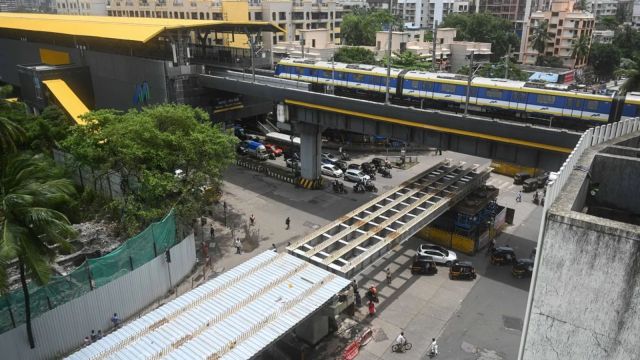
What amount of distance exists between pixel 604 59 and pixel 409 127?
3352 inches

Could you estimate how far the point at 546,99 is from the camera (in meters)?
31.6

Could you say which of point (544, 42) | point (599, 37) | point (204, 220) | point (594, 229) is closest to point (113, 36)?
point (204, 220)

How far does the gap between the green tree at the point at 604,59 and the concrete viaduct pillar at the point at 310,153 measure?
82.6m

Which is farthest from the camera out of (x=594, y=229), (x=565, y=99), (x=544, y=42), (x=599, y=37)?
(x=599, y=37)

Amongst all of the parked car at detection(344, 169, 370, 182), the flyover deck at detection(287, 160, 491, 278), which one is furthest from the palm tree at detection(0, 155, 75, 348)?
the parked car at detection(344, 169, 370, 182)

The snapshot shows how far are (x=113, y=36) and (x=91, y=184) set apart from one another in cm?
1905

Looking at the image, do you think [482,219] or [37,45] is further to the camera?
Answer: [37,45]

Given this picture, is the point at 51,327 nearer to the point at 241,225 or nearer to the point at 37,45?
the point at 241,225

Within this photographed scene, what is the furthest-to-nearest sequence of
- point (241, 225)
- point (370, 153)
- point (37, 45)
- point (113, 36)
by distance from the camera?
point (37, 45)
point (370, 153)
point (113, 36)
point (241, 225)

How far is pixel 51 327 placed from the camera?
822 inches

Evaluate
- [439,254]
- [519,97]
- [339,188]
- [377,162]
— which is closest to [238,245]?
[439,254]

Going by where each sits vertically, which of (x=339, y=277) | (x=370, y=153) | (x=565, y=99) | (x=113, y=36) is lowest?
(x=370, y=153)

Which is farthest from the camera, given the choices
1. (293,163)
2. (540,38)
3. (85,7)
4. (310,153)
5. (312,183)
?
(85,7)

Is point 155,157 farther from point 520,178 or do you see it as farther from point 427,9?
point 427,9
